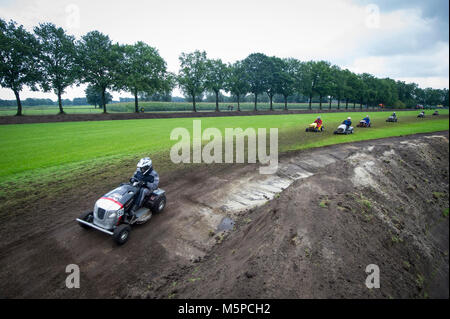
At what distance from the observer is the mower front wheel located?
571 cm

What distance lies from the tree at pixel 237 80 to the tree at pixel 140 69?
A: 19560mm

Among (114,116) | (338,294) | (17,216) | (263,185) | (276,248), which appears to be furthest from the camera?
(114,116)

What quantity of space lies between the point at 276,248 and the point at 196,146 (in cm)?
1262

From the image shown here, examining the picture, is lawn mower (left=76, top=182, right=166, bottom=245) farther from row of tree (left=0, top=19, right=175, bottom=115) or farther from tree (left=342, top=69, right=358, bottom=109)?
tree (left=342, top=69, right=358, bottom=109)

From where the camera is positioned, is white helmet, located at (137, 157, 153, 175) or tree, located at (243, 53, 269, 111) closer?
white helmet, located at (137, 157, 153, 175)

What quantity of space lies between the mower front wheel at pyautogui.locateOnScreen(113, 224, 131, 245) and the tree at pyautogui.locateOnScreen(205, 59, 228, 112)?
5553 cm

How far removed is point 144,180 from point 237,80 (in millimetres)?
60135

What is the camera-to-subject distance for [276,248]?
5.22m

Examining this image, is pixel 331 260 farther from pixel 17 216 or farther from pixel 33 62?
pixel 33 62

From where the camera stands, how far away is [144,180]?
724cm

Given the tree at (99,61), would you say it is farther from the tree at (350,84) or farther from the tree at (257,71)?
the tree at (350,84)

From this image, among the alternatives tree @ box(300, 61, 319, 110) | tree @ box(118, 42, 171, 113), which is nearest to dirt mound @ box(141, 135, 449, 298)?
tree @ box(118, 42, 171, 113)
